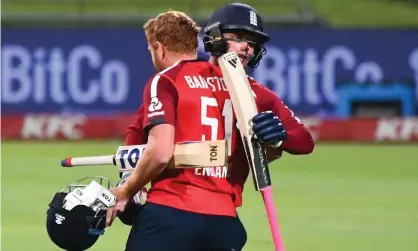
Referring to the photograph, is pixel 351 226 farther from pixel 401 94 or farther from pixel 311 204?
pixel 401 94

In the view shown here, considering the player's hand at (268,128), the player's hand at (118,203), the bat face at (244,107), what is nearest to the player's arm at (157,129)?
the player's hand at (118,203)

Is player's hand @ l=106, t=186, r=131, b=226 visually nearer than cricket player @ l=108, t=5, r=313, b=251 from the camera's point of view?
No

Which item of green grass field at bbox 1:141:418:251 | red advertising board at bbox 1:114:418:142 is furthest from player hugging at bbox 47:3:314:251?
red advertising board at bbox 1:114:418:142

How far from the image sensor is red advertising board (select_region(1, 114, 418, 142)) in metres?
20.1

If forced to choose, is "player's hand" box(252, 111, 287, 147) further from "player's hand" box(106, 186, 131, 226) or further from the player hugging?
"player's hand" box(106, 186, 131, 226)

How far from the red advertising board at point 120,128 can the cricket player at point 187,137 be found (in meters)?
14.5

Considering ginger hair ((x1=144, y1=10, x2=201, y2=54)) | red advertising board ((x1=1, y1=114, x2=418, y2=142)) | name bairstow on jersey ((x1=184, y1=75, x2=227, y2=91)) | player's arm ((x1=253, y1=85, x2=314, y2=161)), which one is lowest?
red advertising board ((x1=1, y1=114, x2=418, y2=142))

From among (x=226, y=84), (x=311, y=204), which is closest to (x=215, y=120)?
(x=226, y=84)

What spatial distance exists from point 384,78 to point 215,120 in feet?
50.3

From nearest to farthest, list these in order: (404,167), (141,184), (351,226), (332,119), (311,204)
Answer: (141,184), (351,226), (311,204), (404,167), (332,119)

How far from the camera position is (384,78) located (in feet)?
67.2

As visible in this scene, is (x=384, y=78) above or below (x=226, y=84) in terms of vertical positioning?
below

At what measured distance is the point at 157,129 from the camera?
17.4ft

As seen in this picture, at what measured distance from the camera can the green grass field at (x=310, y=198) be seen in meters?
9.86
